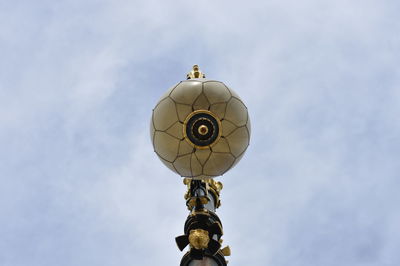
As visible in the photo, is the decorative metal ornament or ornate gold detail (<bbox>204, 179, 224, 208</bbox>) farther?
ornate gold detail (<bbox>204, 179, 224, 208</bbox>)

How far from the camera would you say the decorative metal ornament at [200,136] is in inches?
341

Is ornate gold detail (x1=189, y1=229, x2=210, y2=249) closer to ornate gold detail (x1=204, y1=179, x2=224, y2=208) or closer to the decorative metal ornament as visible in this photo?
the decorative metal ornament

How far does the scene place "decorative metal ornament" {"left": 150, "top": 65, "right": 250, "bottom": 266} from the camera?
8672 mm

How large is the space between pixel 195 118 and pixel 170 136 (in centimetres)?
47

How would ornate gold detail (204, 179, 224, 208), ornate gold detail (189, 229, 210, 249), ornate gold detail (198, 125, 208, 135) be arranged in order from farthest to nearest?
ornate gold detail (204, 179, 224, 208), ornate gold detail (189, 229, 210, 249), ornate gold detail (198, 125, 208, 135)

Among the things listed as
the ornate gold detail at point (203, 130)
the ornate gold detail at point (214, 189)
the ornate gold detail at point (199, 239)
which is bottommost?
the ornate gold detail at point (199, 239)

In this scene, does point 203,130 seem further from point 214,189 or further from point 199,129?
point 214,189

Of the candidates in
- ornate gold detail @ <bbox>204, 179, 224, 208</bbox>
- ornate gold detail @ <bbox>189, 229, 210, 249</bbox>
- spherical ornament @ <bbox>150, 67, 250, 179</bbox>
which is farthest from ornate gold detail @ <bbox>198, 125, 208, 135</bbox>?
ornate gold detail @ <bbox>204, 179, 224, 208</bbox>

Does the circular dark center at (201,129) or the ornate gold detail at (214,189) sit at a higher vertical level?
the ornate gold detail at (214,189)

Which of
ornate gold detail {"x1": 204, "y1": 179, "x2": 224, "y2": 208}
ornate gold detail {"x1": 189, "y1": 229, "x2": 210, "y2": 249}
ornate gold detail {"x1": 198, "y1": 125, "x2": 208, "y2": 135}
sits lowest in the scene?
ornate gold detail {"x1": 189, "y1": 229, "x2": 210, "y2": 249}

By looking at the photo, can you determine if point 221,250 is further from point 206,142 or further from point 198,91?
point 198,91

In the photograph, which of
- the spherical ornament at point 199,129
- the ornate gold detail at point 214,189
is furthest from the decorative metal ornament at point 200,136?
the ornate gold detail at point 214,189

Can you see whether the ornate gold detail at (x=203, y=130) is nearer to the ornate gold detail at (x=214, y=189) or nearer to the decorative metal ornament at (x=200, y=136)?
the decorative metal ornament at (x=200, y=136)

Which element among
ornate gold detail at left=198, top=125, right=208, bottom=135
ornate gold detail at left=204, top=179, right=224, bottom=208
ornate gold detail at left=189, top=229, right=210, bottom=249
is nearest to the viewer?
ornate gold detail at left=198, top=125, right=208, bottom=135
